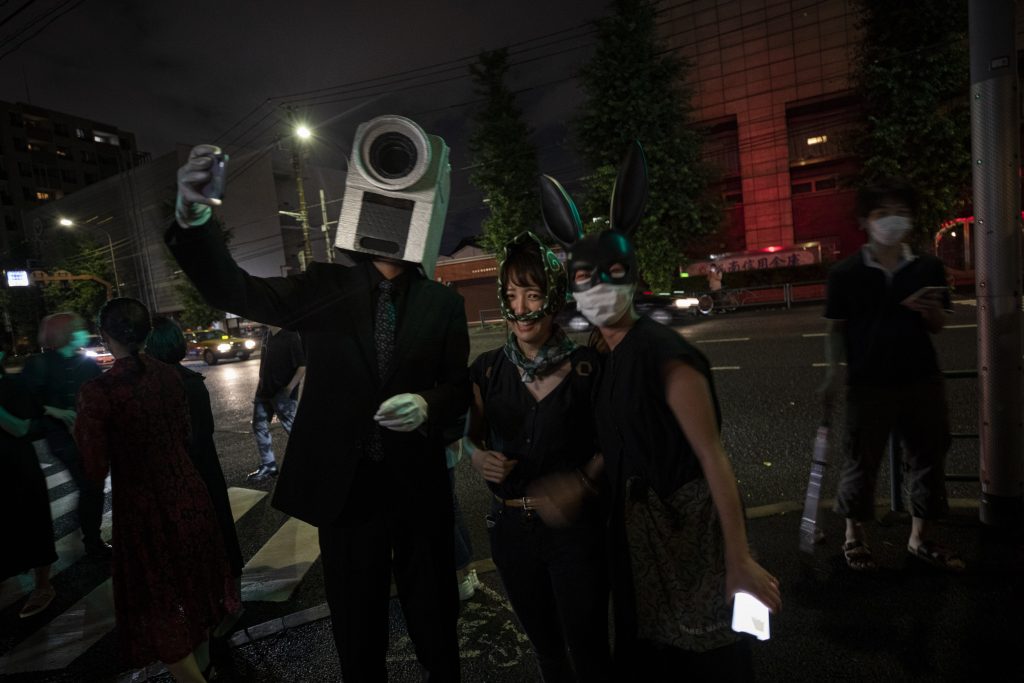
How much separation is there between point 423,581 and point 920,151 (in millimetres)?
23772

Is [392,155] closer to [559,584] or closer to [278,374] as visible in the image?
[559,584]

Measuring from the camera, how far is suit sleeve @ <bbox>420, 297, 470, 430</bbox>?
1.95 meters

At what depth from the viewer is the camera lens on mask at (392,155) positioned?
1.90 metres

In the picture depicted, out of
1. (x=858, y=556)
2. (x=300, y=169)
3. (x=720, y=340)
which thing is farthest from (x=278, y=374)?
(x=300, y=169)

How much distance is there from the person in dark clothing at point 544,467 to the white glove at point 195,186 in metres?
1.01

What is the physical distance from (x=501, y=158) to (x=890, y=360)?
23555mm

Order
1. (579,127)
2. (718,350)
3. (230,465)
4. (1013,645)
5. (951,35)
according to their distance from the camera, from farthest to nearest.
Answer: (579,127) < (951,35) < (718,350) < (230,465) < (1013,645)

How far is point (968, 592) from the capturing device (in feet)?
9.02

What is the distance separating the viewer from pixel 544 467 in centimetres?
193

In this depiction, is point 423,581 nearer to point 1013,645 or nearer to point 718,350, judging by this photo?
point 1013,645

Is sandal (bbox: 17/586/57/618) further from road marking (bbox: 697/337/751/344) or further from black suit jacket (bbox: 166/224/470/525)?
road marking (bbox: 697/337/751/344)

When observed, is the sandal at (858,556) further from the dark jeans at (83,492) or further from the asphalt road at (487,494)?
the dark jeans at (83,492)

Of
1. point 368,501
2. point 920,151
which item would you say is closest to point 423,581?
point 368,501

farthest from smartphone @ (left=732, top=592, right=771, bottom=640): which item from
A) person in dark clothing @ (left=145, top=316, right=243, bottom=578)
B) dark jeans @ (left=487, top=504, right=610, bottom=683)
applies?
person in dark clothing @ (left=145, top=316, right=243, bottom=578)
